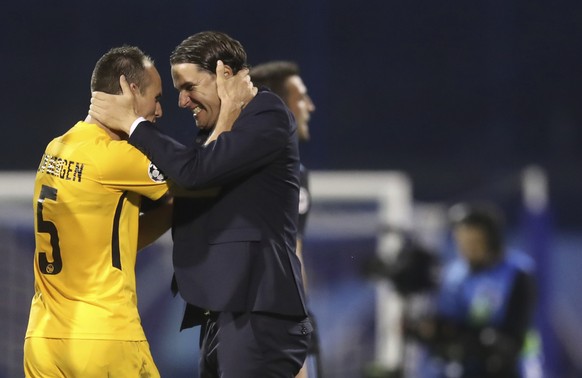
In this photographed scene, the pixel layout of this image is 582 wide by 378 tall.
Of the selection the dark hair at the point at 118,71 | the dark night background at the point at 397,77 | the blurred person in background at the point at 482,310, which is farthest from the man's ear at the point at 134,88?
the dark night background at the point at 397,77

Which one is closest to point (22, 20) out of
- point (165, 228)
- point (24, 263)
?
point (24, 263)

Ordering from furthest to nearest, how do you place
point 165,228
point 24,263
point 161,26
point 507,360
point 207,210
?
point 161,26 → point 24,263 → point 507,360 → point 165,228 → point 207,210

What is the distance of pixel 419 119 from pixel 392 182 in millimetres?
974

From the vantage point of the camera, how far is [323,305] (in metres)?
6.88

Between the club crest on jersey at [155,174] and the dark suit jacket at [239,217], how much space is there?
36 mm

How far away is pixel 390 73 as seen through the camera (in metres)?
8.32

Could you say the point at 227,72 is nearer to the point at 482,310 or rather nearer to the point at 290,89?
the point at 290,89

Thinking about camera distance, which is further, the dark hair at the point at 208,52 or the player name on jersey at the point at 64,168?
the dark hair at the point at 208,52

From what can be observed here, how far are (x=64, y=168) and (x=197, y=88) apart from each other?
1.26ft

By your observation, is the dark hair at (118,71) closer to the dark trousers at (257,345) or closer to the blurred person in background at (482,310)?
the dark trousers at (257,345)

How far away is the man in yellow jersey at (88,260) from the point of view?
245 cm

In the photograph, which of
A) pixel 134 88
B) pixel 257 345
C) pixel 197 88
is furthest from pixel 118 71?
pixel 257 345

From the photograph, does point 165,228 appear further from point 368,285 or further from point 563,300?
point 563,300

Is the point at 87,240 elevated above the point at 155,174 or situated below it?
below
